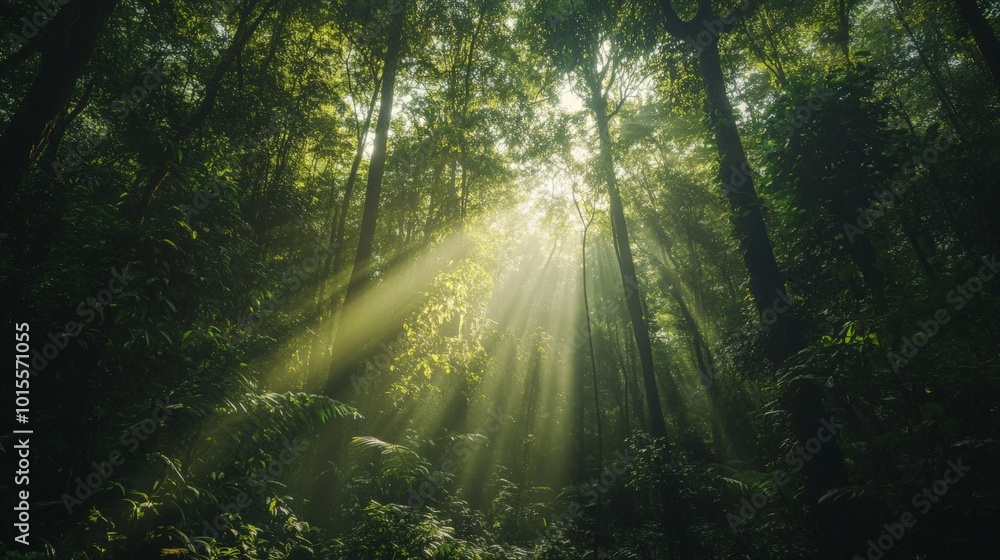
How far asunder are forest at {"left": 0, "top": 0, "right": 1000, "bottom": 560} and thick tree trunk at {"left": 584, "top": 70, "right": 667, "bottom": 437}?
77 mm

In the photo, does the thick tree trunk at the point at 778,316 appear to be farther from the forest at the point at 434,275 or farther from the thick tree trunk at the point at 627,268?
the thick tree trunk at the point at 627,268

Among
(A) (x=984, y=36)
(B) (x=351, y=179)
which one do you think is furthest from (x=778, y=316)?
(B) (x=351, y=179)

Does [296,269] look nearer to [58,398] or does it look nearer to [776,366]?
[58,398]

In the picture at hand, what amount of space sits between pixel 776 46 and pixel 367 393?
15431 mm

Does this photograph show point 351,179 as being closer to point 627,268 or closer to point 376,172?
point 376,172

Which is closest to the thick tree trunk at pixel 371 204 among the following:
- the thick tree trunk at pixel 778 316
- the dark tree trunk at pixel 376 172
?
the dark tree trunk at pixel 376 172

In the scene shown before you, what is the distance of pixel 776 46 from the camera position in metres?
11.1

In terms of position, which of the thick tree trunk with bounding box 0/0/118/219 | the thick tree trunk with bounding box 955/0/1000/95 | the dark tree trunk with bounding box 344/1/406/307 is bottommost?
the thick tree trunk with bounding box 0/0/118/219

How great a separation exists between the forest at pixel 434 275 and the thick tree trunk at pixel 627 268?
0.25 feet

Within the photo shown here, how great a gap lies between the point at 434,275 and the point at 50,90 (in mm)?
6990

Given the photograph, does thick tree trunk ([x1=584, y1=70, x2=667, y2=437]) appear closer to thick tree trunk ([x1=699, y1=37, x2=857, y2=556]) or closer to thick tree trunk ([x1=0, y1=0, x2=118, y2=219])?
thick tree trunk ([x1=699, y1=37, x2=857, y2=556])

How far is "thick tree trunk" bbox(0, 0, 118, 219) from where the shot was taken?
3211 mm

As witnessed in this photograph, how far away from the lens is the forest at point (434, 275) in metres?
3.37

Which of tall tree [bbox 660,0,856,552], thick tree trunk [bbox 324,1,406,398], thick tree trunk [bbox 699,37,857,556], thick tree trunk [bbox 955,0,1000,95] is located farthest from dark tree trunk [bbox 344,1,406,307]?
thick tree trunk [bbox 955,0,1000,95]
